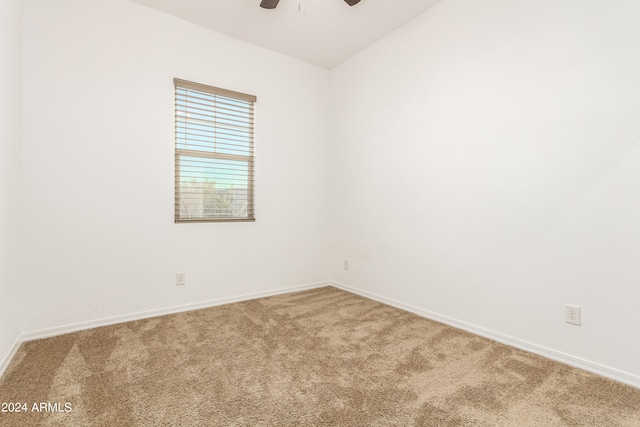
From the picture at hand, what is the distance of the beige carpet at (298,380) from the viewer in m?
1.46

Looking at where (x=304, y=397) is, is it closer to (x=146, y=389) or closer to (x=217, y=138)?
(x=146, y=389)

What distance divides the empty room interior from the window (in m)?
0.05

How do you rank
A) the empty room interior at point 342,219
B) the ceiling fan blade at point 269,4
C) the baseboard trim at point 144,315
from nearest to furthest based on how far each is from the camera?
the empty room interior at point 342,219 < the baseboard trim at point 144,315 < the ceiling fan blade at point 269,4

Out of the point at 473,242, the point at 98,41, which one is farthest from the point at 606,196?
the point at 98,41

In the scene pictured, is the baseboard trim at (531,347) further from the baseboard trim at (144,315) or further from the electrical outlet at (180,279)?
the electrical outlet at (180,279)

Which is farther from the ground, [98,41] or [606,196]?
[98,41]

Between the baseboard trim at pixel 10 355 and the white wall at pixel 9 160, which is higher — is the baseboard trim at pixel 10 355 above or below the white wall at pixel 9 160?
below

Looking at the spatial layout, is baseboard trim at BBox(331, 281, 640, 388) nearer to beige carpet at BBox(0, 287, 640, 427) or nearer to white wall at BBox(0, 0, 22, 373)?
beige carpet at BBox(0, 287, 640, 427)

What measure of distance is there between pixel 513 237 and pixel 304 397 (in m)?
1.80

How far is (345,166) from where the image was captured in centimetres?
376

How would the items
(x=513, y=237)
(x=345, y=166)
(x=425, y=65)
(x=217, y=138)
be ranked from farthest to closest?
(x=345, y=166) → (x=217, y=138) → (x=425, y=65) → (x=513, y=237)

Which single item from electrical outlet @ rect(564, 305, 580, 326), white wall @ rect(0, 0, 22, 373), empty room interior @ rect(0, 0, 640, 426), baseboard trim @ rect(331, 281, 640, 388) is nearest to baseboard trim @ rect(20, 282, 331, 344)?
empty room interior @ rect(0, 0, 640, 426)

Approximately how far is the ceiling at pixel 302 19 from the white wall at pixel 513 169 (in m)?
0.20

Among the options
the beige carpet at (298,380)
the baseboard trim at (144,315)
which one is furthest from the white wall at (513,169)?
the baseboard trim at (144,315)
